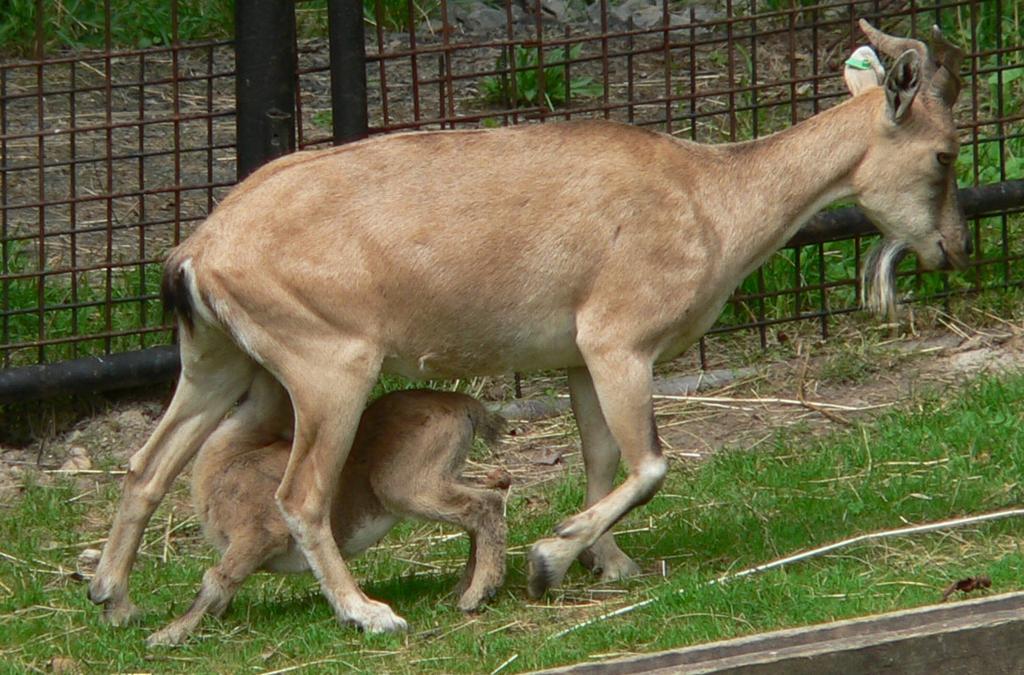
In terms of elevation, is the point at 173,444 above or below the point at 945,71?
below

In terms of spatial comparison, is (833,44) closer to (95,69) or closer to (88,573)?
(95,69)

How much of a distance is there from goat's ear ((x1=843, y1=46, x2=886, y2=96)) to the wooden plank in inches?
92.5

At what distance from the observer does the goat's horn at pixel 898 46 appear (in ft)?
21.7

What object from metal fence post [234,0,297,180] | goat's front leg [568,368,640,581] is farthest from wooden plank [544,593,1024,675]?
metal fence post [234,0,297,180]

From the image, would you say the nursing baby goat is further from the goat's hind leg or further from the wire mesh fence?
the wire mesh fence

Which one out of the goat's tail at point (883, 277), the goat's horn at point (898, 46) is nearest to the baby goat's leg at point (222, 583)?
the goat's tail at point (883, 277)

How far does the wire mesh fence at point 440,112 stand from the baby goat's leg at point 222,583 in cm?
224

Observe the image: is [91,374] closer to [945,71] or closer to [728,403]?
[728,403]

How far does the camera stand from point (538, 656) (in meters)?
5.56

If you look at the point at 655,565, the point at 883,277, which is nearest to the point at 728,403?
the point at 883,277

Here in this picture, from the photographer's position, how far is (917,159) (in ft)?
21.7

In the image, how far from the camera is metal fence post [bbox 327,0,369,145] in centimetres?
812

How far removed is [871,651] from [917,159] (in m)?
2.24

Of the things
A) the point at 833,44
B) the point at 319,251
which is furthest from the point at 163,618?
the point at 833,44
